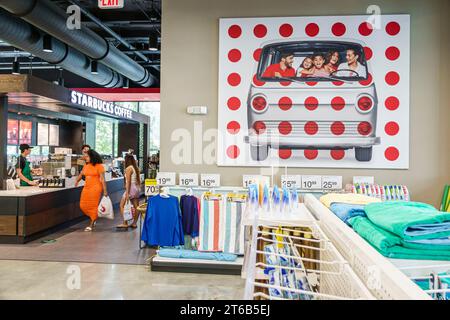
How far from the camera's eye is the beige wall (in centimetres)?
482

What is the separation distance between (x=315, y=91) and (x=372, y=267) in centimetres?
409

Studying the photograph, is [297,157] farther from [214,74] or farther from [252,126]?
[214,74]

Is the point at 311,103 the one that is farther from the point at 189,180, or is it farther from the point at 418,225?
the point at 418,225

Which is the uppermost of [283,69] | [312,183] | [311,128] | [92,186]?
[283,69]

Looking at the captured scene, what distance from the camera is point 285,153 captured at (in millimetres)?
5016

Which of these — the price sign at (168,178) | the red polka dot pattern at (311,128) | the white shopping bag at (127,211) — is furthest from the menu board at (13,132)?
the red polka dot pattern at (311,128)

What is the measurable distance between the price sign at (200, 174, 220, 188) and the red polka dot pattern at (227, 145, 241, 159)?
1.01 ft

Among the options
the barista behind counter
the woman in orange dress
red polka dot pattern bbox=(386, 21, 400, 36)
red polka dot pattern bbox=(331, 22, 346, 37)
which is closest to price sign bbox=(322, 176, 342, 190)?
red polka dot pattern bbox=(331, 22, 346, 37)

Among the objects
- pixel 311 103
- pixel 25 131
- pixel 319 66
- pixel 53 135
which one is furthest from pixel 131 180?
pixel 53 135

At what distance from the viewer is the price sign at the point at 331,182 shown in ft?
16.0

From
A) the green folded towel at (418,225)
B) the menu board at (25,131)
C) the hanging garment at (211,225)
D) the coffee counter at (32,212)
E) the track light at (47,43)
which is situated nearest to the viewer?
the green folded towel at (418,225)

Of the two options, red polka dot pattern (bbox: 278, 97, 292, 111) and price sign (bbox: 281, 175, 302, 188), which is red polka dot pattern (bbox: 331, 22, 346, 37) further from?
price sign (bbox: 281, 175, 302, 188)

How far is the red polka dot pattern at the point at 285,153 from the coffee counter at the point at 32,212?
4131mm

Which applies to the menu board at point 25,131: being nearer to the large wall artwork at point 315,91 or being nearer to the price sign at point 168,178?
the price sign at point 168,178
